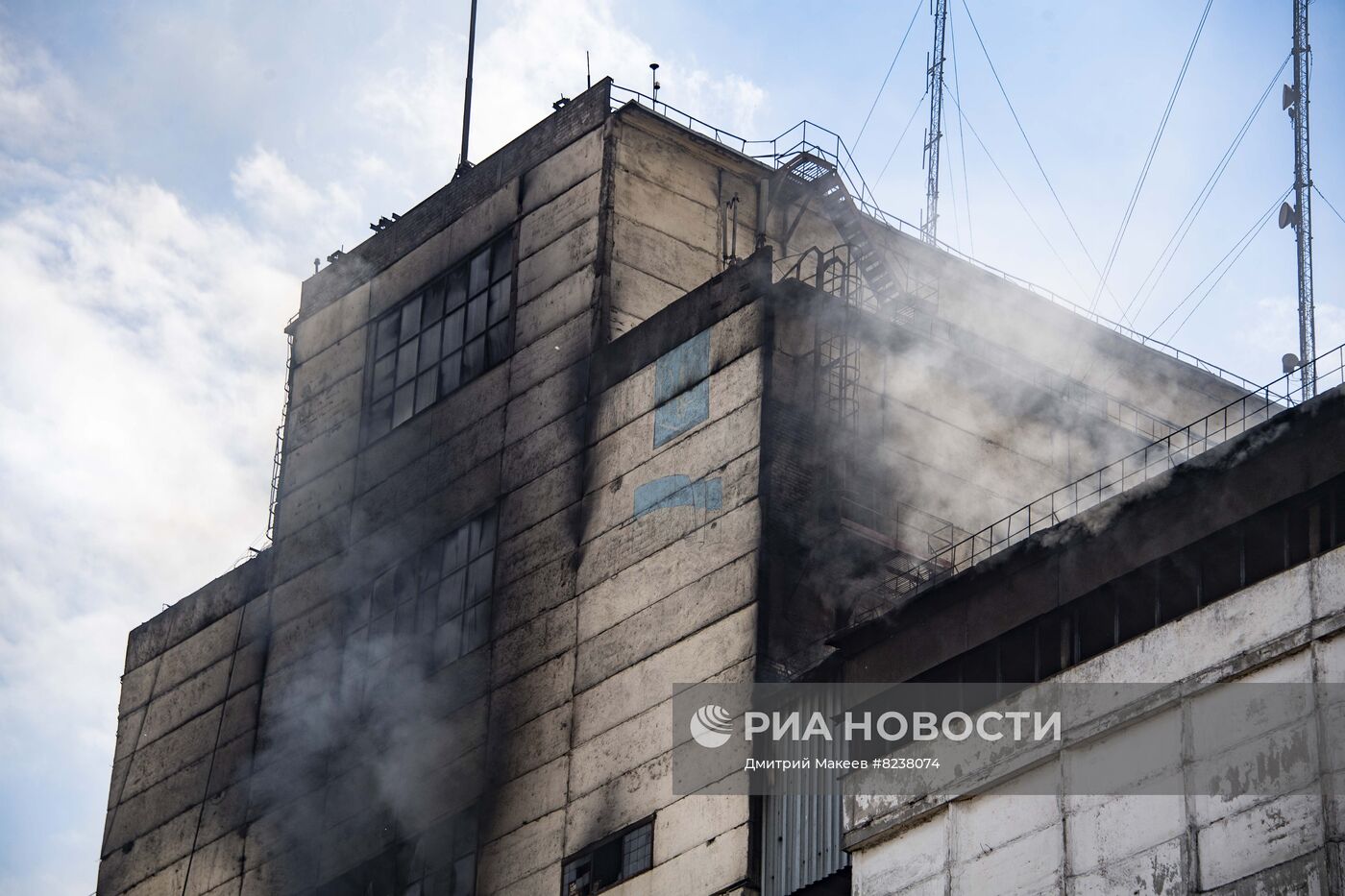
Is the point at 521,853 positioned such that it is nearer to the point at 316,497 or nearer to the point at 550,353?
the point at 550,353

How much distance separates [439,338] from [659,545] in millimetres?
10135

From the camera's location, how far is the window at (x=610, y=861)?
33.5m

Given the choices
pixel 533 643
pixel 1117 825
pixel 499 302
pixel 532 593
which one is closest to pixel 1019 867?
pixel 1117 825

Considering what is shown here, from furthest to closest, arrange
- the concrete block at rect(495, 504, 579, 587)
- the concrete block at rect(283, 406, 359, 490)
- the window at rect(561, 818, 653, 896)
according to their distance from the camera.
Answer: the concrete block at rect(283, 406, 359, 490), the concrete block at rect(495, 504, 579, 587), the window at rect(561, 818, 653, 896)

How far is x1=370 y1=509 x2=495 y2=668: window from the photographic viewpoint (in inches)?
1560

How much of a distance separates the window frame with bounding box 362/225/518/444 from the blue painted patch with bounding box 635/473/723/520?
643 centimetres

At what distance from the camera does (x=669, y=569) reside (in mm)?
35000

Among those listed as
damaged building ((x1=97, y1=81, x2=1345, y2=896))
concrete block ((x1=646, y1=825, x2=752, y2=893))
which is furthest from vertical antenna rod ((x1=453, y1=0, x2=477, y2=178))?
concrete block ((x1=646, y1=825, x2=752, y2=893))

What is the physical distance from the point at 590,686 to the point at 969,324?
42.9 feet

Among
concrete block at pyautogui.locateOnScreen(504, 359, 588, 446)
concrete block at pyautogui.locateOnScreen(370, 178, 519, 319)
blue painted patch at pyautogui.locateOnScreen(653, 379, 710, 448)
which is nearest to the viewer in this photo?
blue painted patch at pyautogui.locateOnScreen(653, 379, 710, 448)

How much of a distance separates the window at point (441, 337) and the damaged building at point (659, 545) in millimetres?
90

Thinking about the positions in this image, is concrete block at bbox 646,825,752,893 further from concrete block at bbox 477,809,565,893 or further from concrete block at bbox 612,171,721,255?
concrete block at bbox 612,171,721,255

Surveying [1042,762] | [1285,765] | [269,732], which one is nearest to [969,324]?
[269,732]

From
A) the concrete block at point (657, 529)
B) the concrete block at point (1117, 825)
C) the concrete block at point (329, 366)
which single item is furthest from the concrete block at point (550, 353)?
the concrete block at point (1117, 825)
